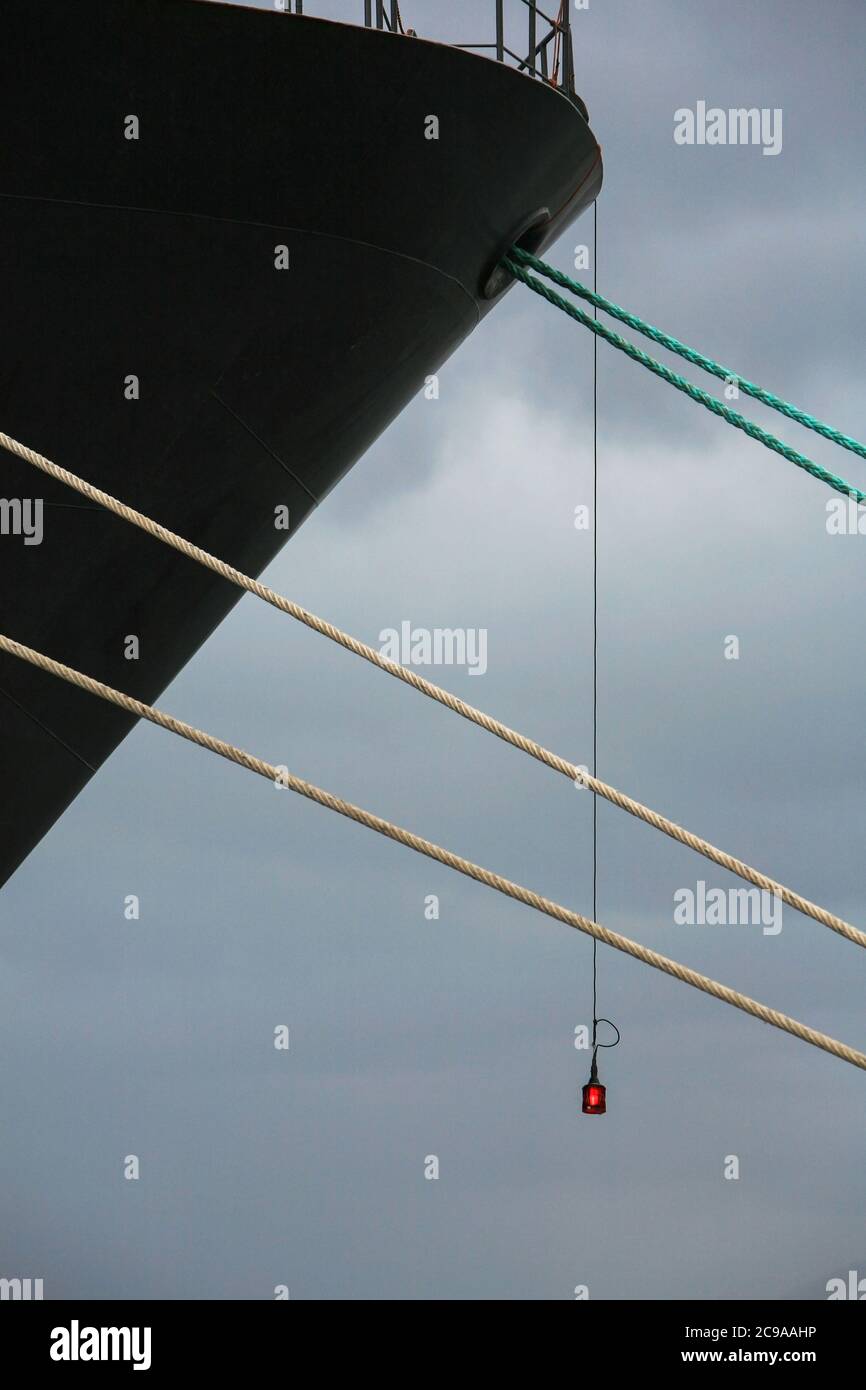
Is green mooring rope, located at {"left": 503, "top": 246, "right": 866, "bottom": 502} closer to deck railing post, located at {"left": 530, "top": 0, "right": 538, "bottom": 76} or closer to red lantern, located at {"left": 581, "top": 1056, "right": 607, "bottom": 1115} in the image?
deck railing post, located at {"left": 530, "top": 0, "right": 538, "bottom": 76}

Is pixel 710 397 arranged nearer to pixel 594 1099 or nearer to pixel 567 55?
pixel 567 55

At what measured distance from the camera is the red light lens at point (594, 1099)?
26.3 ft

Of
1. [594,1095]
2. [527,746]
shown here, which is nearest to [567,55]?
[527,746]

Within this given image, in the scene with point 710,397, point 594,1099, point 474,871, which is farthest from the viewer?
point 594,1099

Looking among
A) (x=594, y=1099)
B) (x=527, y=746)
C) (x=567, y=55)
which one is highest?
(x=567, y=55)

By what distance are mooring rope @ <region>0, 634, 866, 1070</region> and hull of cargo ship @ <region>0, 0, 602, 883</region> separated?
5.80 ft

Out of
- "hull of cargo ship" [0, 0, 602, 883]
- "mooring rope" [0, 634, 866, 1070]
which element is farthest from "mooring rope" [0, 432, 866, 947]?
"hull of cargo ship" [0, 0, 602, 883]

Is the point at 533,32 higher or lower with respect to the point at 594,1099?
higher

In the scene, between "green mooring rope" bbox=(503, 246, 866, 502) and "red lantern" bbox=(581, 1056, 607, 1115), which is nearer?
"green mooring rope" bbox=(503, 246, 866, 502)

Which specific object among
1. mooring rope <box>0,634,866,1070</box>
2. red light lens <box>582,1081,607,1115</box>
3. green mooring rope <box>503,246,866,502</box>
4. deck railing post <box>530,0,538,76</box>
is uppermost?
deck railing post <box>530,0,538,76</box>

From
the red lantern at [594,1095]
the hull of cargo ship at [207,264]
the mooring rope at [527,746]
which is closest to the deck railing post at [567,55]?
the hull of cargo ship at [207,264]

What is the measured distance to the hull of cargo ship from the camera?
5828 mm

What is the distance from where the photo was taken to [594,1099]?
8.05 metres

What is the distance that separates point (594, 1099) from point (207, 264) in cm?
426
